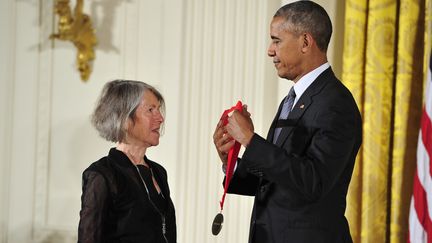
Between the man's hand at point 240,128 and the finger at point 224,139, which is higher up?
the man's hand at point 240,128

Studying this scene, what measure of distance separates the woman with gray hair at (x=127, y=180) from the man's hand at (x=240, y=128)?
0.59 meters

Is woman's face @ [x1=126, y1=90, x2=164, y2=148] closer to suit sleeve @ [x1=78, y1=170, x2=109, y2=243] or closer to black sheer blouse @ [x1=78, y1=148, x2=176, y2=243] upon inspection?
black sheer blouse @ [x1=78, y1=148, x2=176, y2=243]

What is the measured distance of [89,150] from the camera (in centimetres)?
417

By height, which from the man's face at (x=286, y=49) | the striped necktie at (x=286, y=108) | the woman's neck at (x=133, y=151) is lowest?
the woman's neck at (x=133, y=151)

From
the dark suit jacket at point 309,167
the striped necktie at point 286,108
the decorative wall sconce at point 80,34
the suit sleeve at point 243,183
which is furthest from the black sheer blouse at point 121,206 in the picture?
the decorative wall sconce at point 80,34

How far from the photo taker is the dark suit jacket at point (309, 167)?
2.03m

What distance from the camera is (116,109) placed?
2.62 m

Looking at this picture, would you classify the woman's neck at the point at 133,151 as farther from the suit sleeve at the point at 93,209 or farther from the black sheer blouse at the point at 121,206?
the suit sleeve at the point at 93,209

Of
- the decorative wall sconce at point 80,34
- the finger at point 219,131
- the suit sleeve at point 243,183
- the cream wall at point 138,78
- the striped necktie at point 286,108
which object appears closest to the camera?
the finger at point 219,131

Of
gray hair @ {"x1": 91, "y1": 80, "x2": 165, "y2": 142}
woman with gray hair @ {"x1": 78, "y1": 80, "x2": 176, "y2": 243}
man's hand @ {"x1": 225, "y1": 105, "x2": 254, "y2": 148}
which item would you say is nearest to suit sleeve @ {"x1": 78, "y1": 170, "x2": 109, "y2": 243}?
woman with gray hair @ {"x1": 78, "y1": 80, "x2": 176, "y2": 243}

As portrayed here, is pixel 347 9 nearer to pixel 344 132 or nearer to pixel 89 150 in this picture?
pixel 344 132

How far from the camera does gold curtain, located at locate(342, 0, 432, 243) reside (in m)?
3.21

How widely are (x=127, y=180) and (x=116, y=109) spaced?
0.94 feet

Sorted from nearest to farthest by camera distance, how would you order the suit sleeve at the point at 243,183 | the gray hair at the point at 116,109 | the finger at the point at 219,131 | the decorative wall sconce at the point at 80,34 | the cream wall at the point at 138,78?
the finger at the point at 219,131 < the suit sleeve at the point at 243,183 < the gray hair at the point at 116,109 < the cream wall at the point at 138,78 < the decorative wall sconce at the point at 80,34
